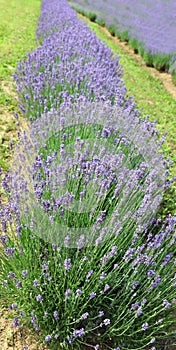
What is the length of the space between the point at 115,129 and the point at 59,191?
1.11 meters

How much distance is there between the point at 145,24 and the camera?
35.7 ft

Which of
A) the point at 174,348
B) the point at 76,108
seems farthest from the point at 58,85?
the point at 174,348

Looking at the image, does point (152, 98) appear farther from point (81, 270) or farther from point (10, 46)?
point (81, 270)

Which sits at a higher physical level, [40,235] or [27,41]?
[27,41]

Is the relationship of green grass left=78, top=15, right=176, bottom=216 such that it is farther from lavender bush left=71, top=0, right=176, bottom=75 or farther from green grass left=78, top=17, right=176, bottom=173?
lavender bush left=71, top=0, right=176, bottom=75

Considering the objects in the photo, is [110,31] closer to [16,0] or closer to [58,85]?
[16,0]

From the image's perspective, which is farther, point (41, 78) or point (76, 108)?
point (41, 78)

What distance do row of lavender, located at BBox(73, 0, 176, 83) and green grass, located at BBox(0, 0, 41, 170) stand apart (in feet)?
9.10

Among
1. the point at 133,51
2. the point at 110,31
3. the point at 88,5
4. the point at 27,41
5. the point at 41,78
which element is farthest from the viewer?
the point at 88,5

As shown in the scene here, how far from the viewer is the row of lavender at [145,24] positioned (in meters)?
8.26

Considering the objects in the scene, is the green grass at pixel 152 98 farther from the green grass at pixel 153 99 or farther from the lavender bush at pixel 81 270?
the lavender bush at pixel 81 270

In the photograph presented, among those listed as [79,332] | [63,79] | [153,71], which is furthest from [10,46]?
[79,332]

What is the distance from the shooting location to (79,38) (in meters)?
5.17

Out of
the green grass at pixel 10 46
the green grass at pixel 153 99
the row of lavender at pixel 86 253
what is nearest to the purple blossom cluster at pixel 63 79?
the green grass at pixel 10 46
